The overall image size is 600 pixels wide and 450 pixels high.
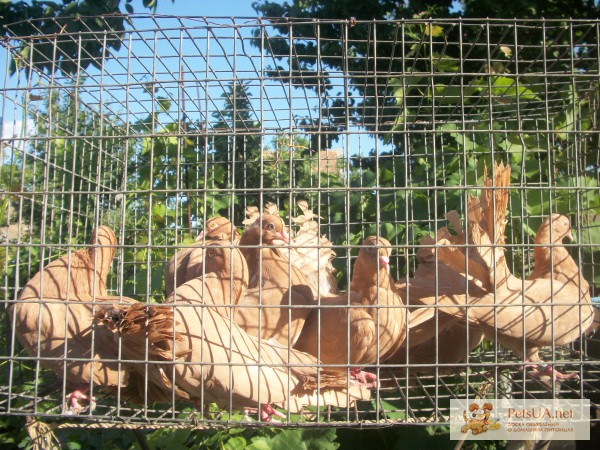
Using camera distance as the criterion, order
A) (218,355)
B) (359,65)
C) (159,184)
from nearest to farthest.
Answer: (218,355) → (159,184) → (359,65)

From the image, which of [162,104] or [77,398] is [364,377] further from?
[162,104]

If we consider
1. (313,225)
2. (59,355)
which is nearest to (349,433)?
(313,225)

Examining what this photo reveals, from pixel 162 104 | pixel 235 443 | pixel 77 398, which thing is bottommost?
pixel 235 443

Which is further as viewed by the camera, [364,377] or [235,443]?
[235,443]

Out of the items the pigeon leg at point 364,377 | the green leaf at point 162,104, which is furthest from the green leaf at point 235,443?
the green leaf at point 162,104

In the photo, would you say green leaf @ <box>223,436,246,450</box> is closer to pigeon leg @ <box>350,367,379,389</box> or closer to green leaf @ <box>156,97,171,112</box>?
pigeon leg @ <box>350,367,379,389</box>

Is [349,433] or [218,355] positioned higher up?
[218,355]

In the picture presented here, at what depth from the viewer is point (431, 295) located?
2.10m

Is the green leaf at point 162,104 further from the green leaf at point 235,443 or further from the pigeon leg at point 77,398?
the green leaf at point 235,443

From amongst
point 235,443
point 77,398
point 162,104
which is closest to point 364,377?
point 235,443

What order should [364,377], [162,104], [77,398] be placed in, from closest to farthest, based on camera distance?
[77,398] → [364,377] → [162,104]

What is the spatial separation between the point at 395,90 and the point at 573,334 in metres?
1.51

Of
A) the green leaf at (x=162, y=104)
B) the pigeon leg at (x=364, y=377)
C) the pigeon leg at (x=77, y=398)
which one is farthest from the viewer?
the green leaf at (x=162, y=104)

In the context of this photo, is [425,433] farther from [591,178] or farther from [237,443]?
[591,178]
